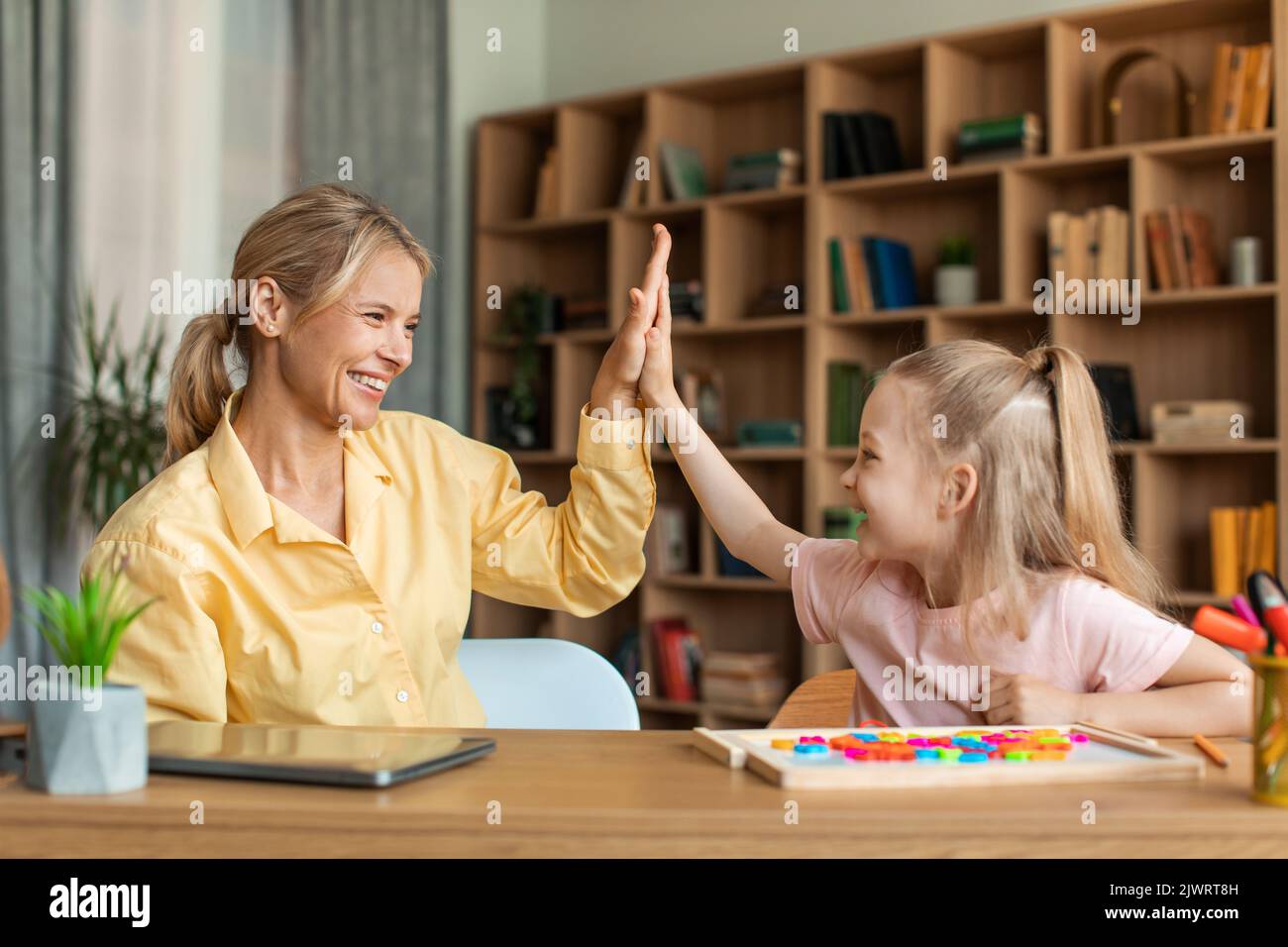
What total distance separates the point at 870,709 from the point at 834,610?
0.13 meters

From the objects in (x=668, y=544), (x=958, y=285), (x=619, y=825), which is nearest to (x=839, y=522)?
(x=668, y=544)

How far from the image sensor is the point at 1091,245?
12.3 feet

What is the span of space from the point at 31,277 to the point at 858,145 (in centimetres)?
244

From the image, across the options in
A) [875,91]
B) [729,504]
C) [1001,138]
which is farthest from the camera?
[875,91]

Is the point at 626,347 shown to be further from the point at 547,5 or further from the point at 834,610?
the point at 547,5

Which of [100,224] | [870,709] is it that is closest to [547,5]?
[100,224]

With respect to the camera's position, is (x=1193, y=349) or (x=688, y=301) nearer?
(x=1193, y=349)

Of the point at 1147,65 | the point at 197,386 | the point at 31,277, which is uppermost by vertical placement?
the point at 1147,65

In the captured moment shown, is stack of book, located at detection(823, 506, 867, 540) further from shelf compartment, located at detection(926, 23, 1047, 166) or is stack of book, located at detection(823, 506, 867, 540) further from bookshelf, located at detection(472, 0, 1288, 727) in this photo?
shelf compartment, located at detection(926, 23, 1047, 166)

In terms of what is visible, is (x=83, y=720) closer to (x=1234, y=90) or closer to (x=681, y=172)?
(x=1234, y=90)

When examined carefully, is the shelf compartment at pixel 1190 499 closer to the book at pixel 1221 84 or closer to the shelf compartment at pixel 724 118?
the book at pixel 1221 84

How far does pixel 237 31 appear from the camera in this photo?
13.9ft

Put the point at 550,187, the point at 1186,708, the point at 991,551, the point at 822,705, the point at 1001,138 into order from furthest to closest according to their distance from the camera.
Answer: the point at 550,187 → the point at 1001,138 → the point at 822,705 → the point at 991,551 → the point at 1186,708

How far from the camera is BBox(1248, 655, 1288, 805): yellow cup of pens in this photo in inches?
35.5
